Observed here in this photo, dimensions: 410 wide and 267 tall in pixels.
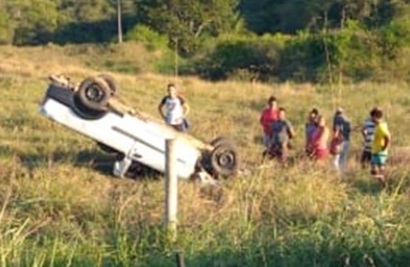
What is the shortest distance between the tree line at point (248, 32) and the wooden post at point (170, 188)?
1640 centimetres

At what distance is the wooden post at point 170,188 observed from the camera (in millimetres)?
7820

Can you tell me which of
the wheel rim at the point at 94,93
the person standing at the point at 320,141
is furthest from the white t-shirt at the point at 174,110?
the wheel rim at the point at 94,93

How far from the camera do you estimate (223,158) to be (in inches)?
585

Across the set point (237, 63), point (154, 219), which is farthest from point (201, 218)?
point (237, 63)

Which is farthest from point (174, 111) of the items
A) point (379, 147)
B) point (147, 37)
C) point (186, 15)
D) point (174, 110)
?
point (186, 15)

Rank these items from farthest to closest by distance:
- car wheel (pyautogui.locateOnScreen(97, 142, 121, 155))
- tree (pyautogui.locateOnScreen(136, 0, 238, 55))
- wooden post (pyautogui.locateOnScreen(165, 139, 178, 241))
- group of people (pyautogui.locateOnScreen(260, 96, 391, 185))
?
tree (pyautogui.locateOnScreen(136, 0, 238, 55))
group of people (pyautogui.locateOnScreen(260, 96, 391, 185))
car wheel (pyautogui.locateOnScreen(97, 142, 121, 155))
wooden post (pyautogui.locateOnScreen(165, 139, 178, 241))

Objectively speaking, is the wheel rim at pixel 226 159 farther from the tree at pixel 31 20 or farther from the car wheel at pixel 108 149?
the tree at pixel 31 20

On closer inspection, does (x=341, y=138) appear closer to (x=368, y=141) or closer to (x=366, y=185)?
(x=368, y=141)

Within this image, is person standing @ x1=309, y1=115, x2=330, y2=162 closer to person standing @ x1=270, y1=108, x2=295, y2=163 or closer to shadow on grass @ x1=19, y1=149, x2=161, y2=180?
person standing @ x1=270, y1=108, x2=295, y2=163

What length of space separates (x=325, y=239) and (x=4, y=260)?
206cm

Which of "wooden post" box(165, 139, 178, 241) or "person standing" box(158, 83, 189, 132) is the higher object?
"person standing" box(158, 83, 189, 132)

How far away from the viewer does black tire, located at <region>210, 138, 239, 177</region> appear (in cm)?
Answer: 1464

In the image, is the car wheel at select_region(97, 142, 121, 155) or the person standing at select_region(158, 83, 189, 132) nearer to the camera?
the car wheel at select_region(97, 142, 121, 155)

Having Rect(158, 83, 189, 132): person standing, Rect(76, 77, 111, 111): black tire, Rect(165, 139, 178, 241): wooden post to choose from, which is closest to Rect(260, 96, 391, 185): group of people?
Rect(158, 83, 189, 132): person standing
